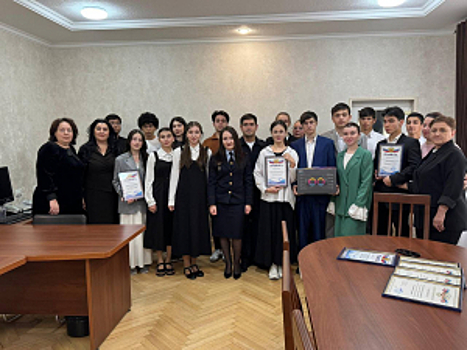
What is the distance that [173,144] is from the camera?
393 cm

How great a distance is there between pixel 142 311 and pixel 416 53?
16.2 feet

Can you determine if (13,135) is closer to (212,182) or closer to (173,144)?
(173,144)

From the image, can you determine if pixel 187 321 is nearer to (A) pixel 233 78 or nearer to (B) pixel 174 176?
(B) pixel 174 176

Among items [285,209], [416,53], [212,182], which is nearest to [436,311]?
[285,209]

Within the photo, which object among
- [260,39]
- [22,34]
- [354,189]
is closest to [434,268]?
[354,189]

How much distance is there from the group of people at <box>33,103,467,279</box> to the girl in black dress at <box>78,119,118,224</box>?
1 cm

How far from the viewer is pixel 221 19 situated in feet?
14.6

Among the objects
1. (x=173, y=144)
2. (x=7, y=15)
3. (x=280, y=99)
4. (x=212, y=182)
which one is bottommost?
(x=212, y=182)

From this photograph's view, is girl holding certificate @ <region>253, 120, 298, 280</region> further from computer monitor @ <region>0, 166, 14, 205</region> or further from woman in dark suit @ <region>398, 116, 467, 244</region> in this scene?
computer monitor @ <region>0, 166, 14, 205</region>

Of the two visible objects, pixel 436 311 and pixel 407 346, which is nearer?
pixel 407 346

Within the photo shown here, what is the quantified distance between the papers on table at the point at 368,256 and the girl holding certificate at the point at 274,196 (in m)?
1.48

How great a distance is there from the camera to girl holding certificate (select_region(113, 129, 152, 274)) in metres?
3.49

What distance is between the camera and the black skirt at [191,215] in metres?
3.56

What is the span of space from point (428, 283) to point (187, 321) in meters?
1.87
